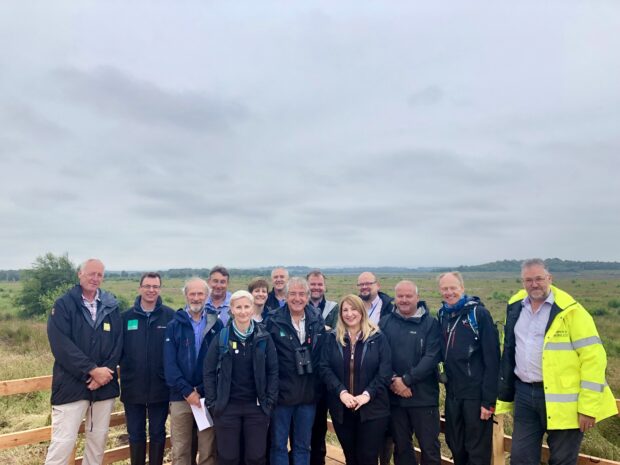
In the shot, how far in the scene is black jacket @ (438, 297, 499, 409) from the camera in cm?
412

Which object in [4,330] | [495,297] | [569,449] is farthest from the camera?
[495,297]

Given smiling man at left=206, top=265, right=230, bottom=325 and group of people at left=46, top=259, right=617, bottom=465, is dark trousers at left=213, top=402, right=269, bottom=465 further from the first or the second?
smiling man at left=206, top=265, right=230, bottom=325

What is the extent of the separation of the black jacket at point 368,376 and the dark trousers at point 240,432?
0.71 m

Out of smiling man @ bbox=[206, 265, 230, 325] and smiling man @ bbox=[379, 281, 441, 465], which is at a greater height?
smiling man @ bbox=[206, 265, 230, 325]

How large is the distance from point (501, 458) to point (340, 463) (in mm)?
1991

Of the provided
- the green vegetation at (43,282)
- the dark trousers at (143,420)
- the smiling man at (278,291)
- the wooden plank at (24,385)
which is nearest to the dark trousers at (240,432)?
the dark trousers at (143,420)

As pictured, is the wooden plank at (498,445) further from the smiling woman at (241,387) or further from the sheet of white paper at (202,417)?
the sheet of white paper at (202,417)

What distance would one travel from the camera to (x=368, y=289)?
5.28 metres

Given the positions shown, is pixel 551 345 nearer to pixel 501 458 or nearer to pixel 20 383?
pixel 501 458

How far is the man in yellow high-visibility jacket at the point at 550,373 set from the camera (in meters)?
3.56

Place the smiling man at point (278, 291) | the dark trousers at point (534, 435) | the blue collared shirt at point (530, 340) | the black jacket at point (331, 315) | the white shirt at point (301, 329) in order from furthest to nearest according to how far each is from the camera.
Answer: the smiling man at point (278, 291) < the black jacket at point (331, 315) < the white shirt at point (301, 329) < the blue collared shirt at point (530, 340) < the dark trousers at point (534, 435)

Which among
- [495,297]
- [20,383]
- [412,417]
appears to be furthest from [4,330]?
[495,297]

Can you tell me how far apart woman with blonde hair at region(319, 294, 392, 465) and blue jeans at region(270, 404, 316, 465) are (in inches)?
11.7

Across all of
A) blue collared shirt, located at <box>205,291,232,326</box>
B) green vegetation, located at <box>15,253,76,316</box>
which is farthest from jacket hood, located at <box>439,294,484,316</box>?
green vegetation, located at <box>15,253,76,316</box>
